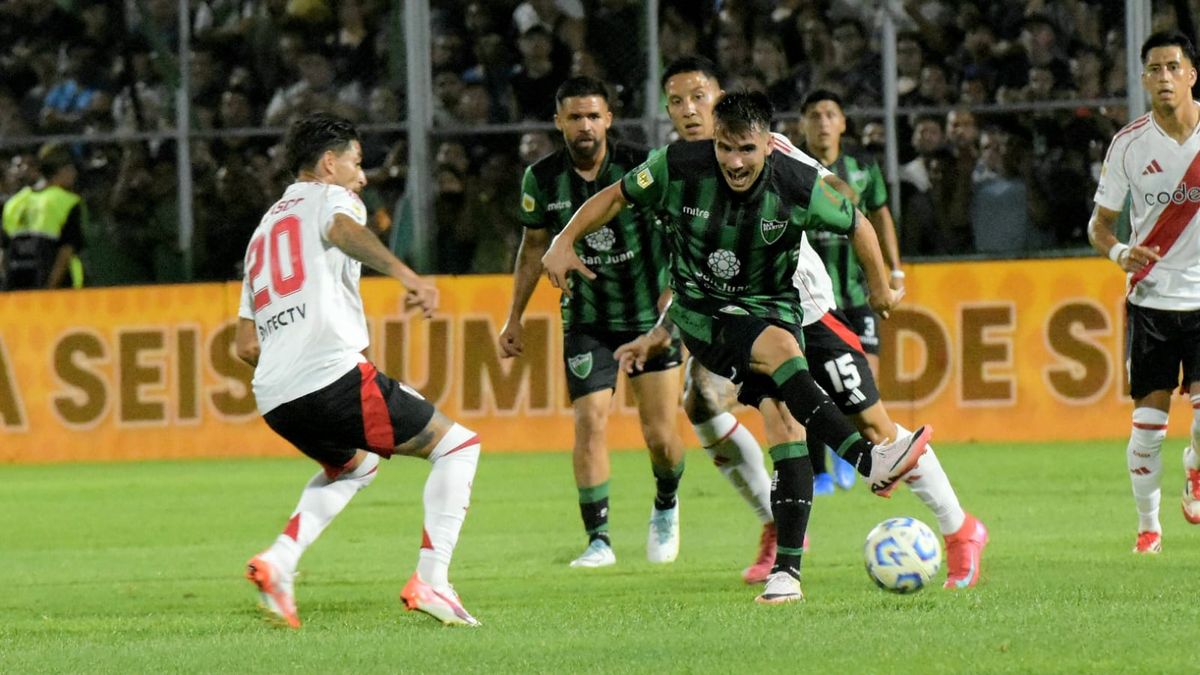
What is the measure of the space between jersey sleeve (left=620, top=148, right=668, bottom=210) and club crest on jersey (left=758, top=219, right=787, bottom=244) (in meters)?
0.39

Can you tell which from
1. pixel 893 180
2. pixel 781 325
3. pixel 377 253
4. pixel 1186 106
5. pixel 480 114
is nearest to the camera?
pixel 377 253

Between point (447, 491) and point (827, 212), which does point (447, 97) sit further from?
point (447, 491)

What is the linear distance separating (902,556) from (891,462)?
337 millimetres

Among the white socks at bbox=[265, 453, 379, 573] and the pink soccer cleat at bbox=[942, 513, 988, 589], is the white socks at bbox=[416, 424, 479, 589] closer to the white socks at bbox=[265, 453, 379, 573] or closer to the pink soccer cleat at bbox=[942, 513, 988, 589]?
the white socks at bbox=[265, 453, 379, 573]

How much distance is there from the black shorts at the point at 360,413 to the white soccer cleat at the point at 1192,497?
155 inches

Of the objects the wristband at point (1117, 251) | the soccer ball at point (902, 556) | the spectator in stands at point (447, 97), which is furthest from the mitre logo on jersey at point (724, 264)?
the spectator in stands at point (447, 97)

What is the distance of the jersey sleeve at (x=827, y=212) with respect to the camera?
7648 millimetres

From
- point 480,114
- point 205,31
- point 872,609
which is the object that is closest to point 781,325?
point 872,609

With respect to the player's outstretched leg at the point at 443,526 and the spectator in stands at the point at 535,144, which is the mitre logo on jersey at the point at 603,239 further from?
the spectator in stands at the point at 535,144

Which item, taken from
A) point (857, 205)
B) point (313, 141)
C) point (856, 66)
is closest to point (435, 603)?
point (313, 141)

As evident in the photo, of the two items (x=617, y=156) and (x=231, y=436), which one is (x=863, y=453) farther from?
(x=231, y=436)

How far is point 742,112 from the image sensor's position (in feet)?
24.3

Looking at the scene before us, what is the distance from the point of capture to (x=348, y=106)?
18.1 meters

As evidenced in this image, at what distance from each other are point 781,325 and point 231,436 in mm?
9778
